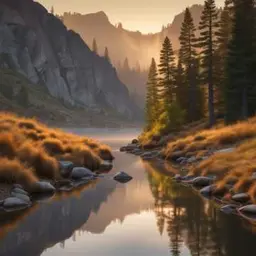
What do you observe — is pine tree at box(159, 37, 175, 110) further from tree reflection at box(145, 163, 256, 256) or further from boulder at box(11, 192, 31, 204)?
boulder at box(11, 192, 31, 204)

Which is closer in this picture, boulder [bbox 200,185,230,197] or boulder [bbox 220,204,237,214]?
boulder [bbox 220,204,237,214]

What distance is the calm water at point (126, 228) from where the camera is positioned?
11.4 meters

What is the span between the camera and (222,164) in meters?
23.3

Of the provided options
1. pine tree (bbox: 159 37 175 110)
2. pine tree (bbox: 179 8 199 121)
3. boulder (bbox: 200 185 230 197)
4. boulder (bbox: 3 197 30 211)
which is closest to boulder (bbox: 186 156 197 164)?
boulder (bbox: 200 185 230 197)

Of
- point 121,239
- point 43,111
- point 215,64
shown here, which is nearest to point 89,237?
point 121,239

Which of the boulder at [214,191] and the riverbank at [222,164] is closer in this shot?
the riverbank at [222,164]

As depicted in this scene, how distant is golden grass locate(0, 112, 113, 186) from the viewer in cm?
2138

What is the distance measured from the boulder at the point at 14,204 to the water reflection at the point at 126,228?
54cm

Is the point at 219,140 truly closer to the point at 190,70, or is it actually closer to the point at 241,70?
the point at 241,70

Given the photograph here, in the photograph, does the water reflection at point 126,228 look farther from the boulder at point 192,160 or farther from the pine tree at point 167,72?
the pine tree at point 167,72

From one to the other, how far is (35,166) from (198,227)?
453 inches

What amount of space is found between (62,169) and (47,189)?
16.6 feet

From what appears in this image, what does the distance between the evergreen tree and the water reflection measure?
28.0m

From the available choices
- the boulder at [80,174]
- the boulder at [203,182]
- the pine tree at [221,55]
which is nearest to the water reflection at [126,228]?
the boulder at [203,182]
